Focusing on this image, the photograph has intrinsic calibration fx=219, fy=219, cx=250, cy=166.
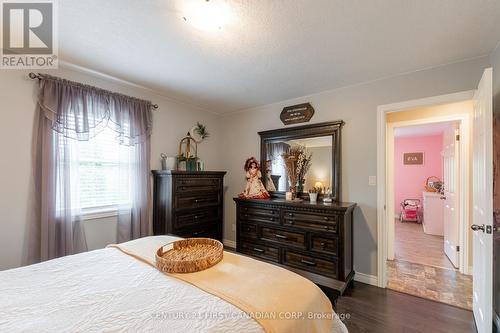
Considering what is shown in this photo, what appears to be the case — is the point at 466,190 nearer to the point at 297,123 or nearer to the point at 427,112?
the point at 427,112

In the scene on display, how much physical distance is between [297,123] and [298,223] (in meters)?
1.43

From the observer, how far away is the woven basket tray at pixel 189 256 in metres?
1.24

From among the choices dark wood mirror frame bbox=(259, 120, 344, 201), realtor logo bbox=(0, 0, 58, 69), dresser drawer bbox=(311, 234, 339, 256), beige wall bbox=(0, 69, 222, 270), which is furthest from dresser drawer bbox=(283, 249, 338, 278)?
realtor logo bbox=(0, 0, 58, 69)

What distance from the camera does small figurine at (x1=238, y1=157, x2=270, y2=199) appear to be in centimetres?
323

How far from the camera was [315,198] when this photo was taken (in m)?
2.81

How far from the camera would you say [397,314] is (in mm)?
2029

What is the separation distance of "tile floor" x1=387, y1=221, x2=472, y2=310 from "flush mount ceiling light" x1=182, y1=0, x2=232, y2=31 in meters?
3.17

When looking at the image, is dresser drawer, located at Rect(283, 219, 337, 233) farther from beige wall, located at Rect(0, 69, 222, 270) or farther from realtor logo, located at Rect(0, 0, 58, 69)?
realtor logo, located at Rect(0, 0, 58, 69)

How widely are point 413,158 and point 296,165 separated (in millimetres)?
4850

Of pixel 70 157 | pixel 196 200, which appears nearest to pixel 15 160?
pixel 70 157

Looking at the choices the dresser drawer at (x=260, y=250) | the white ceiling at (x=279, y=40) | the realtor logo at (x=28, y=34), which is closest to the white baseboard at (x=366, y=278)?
the dresser drawer at (x=260, y=250)

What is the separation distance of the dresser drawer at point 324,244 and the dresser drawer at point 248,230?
819 millimetres

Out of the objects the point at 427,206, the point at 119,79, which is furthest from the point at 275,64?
the point at 427,206

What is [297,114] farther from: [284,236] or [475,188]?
[475,188]
